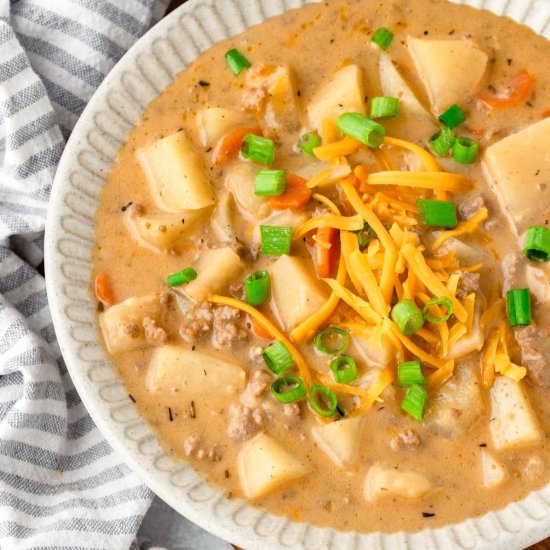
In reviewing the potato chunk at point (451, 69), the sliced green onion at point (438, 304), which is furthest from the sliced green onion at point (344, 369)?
the potato chunk at point (451, 69)

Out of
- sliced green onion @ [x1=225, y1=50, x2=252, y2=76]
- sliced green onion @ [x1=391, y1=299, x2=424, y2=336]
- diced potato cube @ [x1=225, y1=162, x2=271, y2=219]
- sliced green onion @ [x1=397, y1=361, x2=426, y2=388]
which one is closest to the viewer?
sliced green onion @ [x1=391, y1=299, x2=424, y2=336]

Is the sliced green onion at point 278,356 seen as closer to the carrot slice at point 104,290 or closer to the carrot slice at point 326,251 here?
the carrot slice at point 326,251

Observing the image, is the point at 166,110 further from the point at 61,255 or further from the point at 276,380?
the point at 276,380

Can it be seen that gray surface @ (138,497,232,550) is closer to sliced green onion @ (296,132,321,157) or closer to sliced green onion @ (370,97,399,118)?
sliced green onion @ (296,132,321,157)

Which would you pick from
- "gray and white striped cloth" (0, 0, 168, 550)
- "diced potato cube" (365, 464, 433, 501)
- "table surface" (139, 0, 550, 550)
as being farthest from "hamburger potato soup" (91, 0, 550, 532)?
"table surface" (139, 0, 550, 550)

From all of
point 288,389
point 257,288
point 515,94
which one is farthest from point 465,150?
point 288,389

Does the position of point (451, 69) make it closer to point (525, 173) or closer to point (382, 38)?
point (382, 38)

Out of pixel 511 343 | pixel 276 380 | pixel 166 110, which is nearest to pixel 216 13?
pixel 166 110
